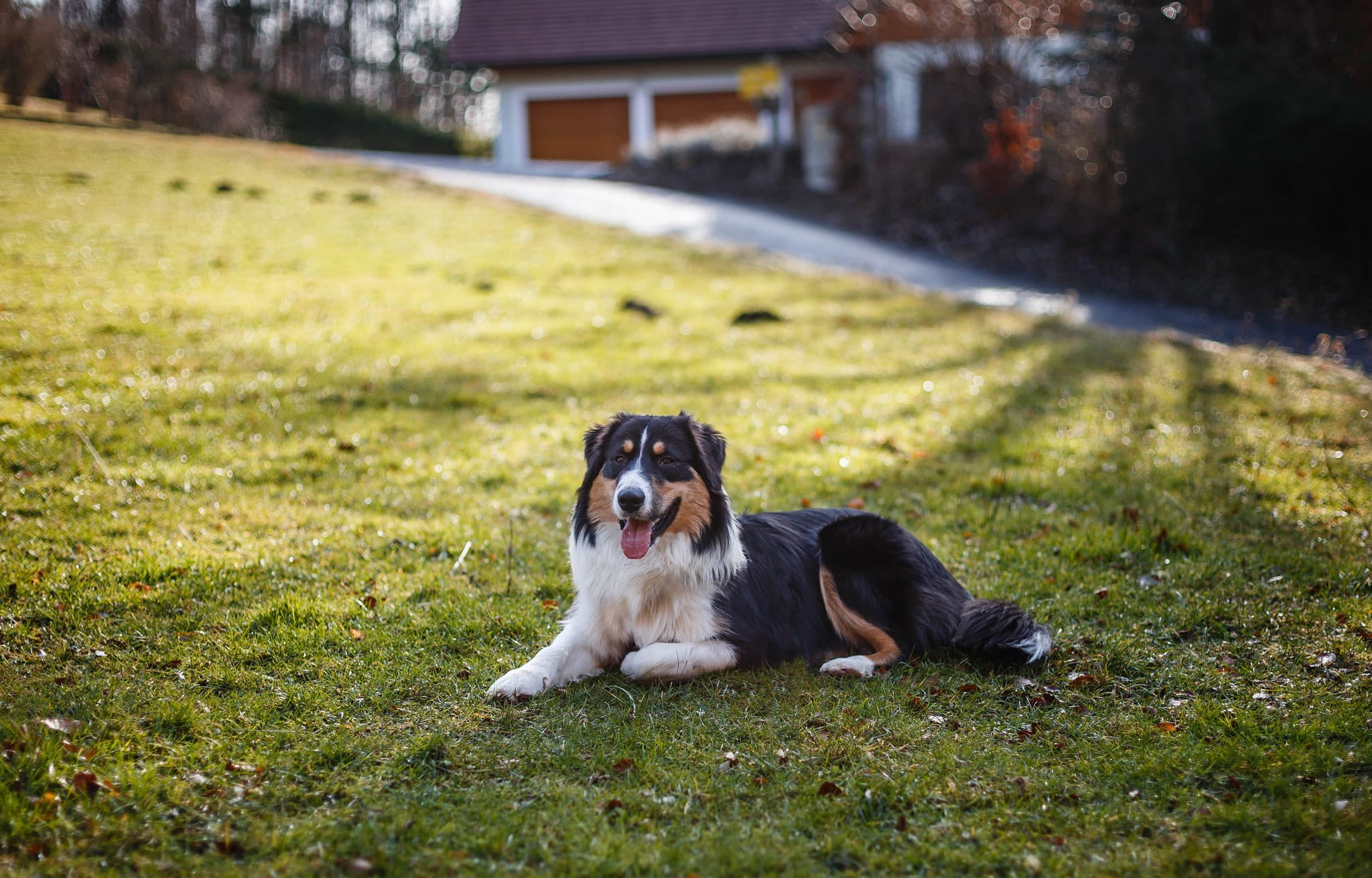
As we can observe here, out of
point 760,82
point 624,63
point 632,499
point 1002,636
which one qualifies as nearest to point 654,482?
point 632,499

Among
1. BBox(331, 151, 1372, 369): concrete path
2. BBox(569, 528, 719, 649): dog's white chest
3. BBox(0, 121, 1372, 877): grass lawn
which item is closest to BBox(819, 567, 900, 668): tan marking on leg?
BBox(0, 121, 1372, 877): grass lawn

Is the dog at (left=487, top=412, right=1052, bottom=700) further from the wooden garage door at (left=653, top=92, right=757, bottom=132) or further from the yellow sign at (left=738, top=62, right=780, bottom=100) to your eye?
the wooden garage door at (left=653, top=92, right=757, bottom=132)

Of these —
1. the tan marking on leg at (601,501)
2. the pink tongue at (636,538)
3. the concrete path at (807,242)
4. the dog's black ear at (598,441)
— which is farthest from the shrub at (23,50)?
the pink tongue at (636,538)

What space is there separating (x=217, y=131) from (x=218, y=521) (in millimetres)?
29286

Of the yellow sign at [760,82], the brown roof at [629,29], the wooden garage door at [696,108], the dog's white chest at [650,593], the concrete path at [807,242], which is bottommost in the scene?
the dog's white chest at [650,593]

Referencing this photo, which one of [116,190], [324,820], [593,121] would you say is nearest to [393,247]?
[116,190]

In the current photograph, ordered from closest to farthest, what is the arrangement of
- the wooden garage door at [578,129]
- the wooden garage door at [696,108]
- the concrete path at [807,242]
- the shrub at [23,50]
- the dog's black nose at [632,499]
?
the dog's black nose at [632,499] < the concrete path at [807,242] < the shrub at [23,50] < the wooden garage door at [696,108] < the wooden garage door at [578,129]

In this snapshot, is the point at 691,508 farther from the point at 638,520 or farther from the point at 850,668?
the point at 850,668

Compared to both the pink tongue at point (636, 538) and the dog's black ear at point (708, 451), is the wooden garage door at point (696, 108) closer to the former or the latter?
the dog's black ear at point (708, 451)

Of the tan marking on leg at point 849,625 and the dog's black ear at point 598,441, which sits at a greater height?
the dog's black ear at point 598,441

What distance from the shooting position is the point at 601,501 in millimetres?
5047

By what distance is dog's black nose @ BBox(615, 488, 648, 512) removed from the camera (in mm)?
4699

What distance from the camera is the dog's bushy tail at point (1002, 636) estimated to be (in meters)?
5.12

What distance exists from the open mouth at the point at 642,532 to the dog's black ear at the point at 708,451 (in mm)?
236
